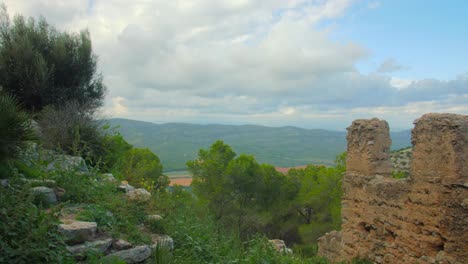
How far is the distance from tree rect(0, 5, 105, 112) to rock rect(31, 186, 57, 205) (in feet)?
25.3

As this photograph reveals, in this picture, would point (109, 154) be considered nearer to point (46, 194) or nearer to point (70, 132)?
point (70, 132)

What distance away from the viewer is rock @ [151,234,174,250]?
526 centimetres

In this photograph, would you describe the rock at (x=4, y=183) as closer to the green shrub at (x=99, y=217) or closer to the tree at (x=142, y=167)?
the green shrub at (x=99, y=217)

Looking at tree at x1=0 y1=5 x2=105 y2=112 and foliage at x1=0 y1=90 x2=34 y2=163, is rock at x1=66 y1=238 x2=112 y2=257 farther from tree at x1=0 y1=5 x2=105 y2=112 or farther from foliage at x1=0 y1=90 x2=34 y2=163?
tree at x1=0 y1=5 x2=105 y2=112

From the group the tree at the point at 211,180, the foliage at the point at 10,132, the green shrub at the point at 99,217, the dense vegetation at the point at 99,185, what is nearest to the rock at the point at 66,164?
the dense vegetation at the point at 99,185

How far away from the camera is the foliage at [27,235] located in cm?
364

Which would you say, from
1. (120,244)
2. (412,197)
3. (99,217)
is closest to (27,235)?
(120,244)

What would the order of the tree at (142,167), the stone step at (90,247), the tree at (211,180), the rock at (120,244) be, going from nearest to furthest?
the stone step at (90,247) → the rock at (120,244) → the tree at (142,167) → the tree at (211,180)

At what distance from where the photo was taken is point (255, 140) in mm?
115625

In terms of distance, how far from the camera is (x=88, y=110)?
13.2 m

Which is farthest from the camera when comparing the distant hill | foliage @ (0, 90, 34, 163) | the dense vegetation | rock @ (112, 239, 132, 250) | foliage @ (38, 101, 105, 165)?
the distant hill

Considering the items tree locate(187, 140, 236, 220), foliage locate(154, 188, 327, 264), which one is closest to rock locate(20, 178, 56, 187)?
foliage locate(154, 188, 327, 264)

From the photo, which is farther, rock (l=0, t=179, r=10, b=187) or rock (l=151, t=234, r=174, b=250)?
rock (l=0, t=179, r=10, b=187)

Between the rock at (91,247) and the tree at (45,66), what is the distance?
9.21 metres
